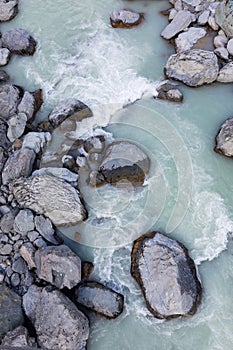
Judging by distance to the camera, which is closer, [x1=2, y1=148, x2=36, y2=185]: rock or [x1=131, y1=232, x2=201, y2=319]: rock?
[x1=131, y1=232, x2=201, y2=319]: rock

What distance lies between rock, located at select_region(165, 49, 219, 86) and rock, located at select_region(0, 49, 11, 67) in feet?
14.6

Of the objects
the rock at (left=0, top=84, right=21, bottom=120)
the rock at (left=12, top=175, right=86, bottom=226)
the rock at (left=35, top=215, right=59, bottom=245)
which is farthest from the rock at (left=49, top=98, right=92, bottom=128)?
the rock at (left=35, top=215, right=59, bottom=245)

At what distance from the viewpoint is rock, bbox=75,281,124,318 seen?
7.27m

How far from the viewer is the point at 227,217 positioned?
840cm

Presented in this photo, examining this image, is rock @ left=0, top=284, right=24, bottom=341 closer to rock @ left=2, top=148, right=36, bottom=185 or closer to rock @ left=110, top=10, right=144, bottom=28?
rock @ left=2, top=148, right=36, bottom=185

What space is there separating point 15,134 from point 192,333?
5.77 metres

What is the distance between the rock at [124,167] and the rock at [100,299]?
7.84 ft

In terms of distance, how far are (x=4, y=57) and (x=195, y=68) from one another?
5194mm

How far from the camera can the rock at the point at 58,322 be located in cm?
673

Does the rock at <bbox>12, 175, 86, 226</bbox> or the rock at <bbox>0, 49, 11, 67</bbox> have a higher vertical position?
the rock at <bbox>0, 49, 11, 67</bbox>

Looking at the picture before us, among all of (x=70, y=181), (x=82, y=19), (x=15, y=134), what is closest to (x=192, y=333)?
(x=70, y=181)

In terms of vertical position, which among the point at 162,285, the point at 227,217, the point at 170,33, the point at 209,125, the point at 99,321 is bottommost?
the point at 99,321

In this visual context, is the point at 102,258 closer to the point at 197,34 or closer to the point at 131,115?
the point at 131,115

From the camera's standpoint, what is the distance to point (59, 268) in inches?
293
